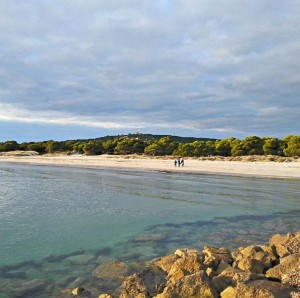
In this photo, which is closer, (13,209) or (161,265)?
(161,265)

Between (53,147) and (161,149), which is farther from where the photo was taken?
(53,147)

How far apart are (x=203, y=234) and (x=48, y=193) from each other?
1453cm

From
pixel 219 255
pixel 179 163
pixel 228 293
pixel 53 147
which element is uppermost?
pixel 53 147

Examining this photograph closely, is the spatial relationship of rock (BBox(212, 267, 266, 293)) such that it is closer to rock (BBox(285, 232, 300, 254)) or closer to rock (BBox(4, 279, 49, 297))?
rock (BBox(285, 232, 300, 254))

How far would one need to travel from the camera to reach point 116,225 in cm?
1484

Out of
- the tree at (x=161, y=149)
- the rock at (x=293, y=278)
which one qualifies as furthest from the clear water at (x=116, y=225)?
the tree at (x=161, y=149)

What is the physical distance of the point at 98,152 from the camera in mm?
98062

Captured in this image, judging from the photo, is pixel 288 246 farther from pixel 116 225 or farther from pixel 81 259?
pixel 116 225

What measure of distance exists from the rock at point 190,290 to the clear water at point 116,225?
3409mm

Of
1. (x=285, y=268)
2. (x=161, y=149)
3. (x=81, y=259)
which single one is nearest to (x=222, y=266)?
(x=285, y=268)

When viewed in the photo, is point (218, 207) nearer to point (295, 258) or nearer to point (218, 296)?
point (295, 258)

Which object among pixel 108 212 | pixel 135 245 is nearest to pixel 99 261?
pixel 135 245

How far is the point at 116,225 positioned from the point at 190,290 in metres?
9.12

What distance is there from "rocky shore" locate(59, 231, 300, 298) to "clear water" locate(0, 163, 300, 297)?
1048mm
